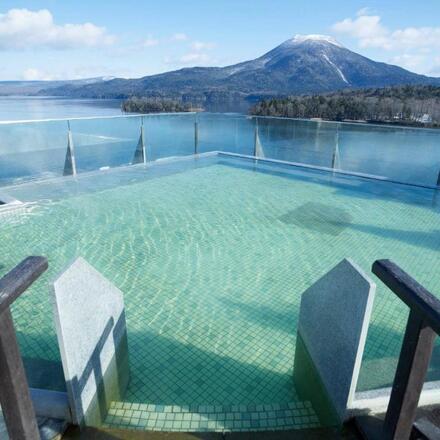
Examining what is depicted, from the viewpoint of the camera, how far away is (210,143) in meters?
8.91

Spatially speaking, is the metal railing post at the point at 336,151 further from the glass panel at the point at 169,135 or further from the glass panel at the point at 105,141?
the glass panel at the point at 105,141

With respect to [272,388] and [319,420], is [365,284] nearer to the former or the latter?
[319,420]

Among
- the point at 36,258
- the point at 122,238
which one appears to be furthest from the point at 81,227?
the point at 36,258

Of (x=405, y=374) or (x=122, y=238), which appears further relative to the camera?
(x=122, y=238)

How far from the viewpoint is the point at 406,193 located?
617 cm

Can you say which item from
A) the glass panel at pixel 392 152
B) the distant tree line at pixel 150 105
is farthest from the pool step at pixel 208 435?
the distant tree line at pixel 150 105

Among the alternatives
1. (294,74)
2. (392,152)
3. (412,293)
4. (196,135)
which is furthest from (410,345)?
(294,74)

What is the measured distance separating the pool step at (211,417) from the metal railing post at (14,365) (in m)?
0.73

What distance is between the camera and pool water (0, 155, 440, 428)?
2031mm

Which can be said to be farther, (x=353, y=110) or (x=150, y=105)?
(x=150, y=105)

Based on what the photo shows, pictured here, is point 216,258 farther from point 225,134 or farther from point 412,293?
point 225,134

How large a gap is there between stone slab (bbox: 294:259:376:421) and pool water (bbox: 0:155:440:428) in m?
0.20

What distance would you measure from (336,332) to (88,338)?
1051 millimetres

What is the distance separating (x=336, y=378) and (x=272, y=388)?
53 centimetres
